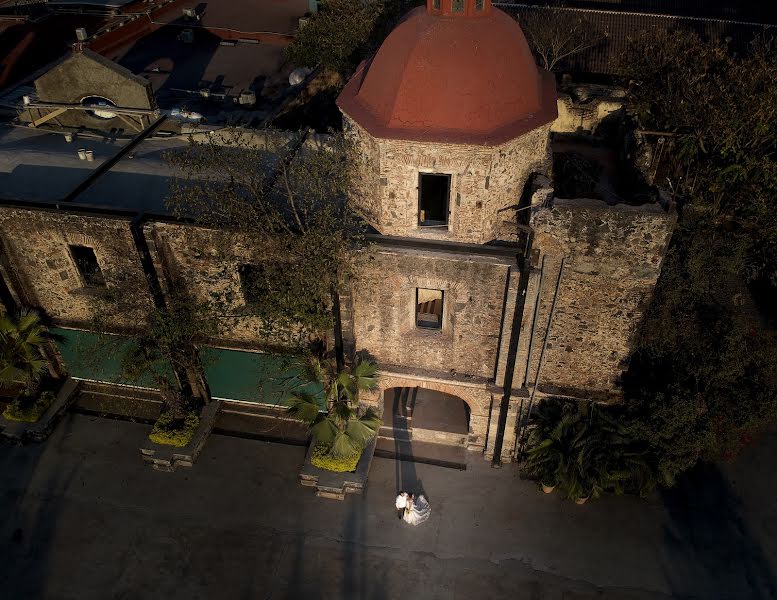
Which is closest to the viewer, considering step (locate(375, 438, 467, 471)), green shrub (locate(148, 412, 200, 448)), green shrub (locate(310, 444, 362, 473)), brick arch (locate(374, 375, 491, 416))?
brick arch (locate(374, 375, 491, 416))

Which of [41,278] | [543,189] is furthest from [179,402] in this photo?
[543,189]

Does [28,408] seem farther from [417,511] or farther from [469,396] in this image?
[469,396]

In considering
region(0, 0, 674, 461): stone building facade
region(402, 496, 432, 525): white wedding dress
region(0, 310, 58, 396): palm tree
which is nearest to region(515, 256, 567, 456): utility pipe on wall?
region(0, 0, 674, 461): stone building facade

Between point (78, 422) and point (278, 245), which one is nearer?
point (278, 245)

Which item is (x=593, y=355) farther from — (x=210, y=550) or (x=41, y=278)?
(x=41, y=278)

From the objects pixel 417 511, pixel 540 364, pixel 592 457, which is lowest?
Answer: pixel 417 511

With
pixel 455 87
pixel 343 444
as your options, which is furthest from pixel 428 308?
pixel 455 87

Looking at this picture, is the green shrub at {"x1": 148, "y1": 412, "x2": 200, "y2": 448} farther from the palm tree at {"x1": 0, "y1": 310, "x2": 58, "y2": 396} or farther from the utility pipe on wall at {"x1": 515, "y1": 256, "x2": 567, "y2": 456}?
the utility pipe on wall at {"x1": 515, "y1": 256, "x2": 567, "y2": 456}
